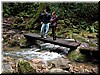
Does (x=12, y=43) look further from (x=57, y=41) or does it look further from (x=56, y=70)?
(x=56, y=70)

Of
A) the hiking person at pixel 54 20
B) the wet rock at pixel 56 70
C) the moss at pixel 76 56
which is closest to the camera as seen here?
the wet rock at pixel 56 70

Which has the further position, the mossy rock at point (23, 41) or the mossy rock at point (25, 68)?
the mossy rock at point (23, 41)

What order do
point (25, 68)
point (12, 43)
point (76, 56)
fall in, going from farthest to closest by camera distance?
point (12, 43)
point (76, 56)
point (25, 68)

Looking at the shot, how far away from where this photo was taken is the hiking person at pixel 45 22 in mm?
5938

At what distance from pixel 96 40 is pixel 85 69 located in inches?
25.0

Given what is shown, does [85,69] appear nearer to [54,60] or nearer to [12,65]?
[54,60]

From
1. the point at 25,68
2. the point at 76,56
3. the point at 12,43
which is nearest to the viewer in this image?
the point at 25,68

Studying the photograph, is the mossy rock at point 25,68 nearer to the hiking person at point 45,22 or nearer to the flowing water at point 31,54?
the flowing water at point 31,54

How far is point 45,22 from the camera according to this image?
5961mm

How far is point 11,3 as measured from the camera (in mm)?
5914

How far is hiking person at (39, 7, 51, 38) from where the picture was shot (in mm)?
5938

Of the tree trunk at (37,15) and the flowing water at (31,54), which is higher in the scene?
the tree trunk at (37,15)

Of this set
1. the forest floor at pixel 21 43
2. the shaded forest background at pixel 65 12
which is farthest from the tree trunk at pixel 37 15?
the forest floor at pixel 21 43

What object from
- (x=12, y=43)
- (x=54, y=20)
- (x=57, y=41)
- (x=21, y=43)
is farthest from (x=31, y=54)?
(x=54, y=20)
